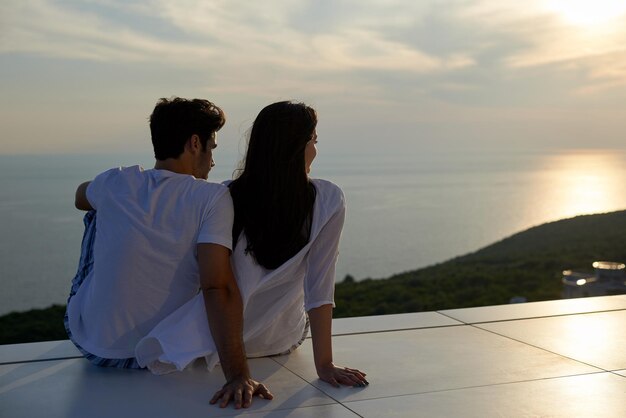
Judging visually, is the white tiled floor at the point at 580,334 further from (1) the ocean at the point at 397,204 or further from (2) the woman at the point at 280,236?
(1) the ocean at the point at 397,204

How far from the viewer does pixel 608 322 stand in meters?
3.69

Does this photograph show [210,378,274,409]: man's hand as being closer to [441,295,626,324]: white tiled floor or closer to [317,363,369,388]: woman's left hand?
[317,363,369,388]: woman's left hand

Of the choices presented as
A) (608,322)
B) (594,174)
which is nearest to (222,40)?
(608,322)

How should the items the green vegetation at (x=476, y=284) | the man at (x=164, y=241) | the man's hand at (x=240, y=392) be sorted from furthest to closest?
the green vegetation at (x=476, y=284)
the man at (x=164, y=241)
the man's hand at (x=240, y=392)

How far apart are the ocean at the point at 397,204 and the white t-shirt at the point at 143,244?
19.6 feet

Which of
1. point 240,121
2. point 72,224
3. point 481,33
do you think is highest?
point 481,33

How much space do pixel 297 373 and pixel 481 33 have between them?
68.6ft

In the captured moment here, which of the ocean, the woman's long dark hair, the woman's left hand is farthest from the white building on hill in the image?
the woman's long dark hair

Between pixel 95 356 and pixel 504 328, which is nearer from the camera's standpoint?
pixel 95 356

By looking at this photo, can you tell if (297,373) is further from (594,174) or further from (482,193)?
(594,174)

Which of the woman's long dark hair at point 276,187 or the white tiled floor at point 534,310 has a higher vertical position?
the woman's long dark hair at point 276,187

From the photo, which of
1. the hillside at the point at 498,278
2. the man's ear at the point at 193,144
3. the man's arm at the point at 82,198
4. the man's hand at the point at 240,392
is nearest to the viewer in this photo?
the man's hand at the point at 240,392

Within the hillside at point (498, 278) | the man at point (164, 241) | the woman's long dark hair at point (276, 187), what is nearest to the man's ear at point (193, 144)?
the man at point (164, 241)

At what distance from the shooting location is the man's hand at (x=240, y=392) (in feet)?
7.78
